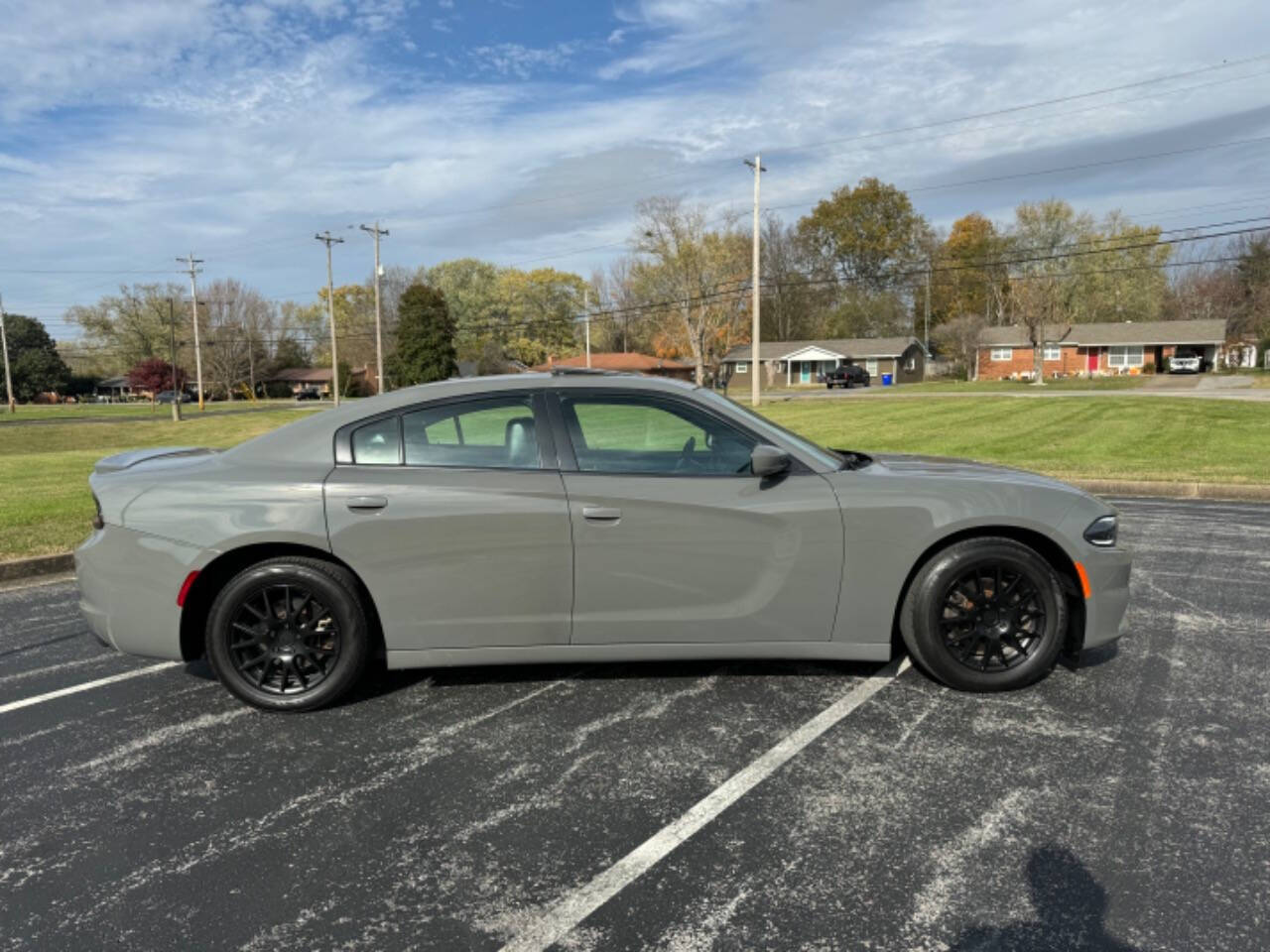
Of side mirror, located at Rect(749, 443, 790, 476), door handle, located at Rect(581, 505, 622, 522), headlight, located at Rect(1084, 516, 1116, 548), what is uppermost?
side mirror, located at Rect(749, 443, 790, 476)

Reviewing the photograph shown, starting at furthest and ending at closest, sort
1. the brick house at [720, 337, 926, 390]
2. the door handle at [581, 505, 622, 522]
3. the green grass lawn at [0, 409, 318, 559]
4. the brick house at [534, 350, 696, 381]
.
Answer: the brick house at [534, 350, 696, 381]
the brick house at [720, 337, 926, 390]
the green grass lawn at [0, 409, 318, 559]
the door handle at [581, 505, 622, 522]

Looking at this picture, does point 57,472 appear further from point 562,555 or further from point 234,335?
point 234,335

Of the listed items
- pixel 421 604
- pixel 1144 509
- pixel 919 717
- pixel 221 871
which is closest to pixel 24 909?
pixel 221 871

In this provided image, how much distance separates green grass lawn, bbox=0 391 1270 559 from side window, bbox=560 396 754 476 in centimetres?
6

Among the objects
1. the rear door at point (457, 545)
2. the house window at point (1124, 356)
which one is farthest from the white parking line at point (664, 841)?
the house window at point (1124, 356)

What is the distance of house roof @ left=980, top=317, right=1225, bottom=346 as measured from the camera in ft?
189

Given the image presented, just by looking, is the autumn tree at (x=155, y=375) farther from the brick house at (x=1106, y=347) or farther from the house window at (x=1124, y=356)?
the house window at (x=1124, y=356)

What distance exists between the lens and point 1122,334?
60438 mm

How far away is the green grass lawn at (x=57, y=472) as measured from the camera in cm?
775

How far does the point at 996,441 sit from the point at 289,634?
1568 cm

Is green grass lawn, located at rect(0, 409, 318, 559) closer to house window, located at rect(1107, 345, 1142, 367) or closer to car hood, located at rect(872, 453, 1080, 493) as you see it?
car hood, located at rect(872, 453, 1080, 493)

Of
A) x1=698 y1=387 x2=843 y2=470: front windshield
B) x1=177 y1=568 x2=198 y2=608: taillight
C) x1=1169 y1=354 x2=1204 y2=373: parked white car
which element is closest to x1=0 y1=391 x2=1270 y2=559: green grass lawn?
x1=698 y1=387 x2=843 y2=470: front windshield

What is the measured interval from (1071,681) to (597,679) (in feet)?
7.74

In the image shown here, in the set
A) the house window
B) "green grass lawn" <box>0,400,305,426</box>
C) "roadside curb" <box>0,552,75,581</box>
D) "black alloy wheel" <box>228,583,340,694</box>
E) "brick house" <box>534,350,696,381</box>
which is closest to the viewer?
"black alloy wheel" <box>228,583,340,694</box>
